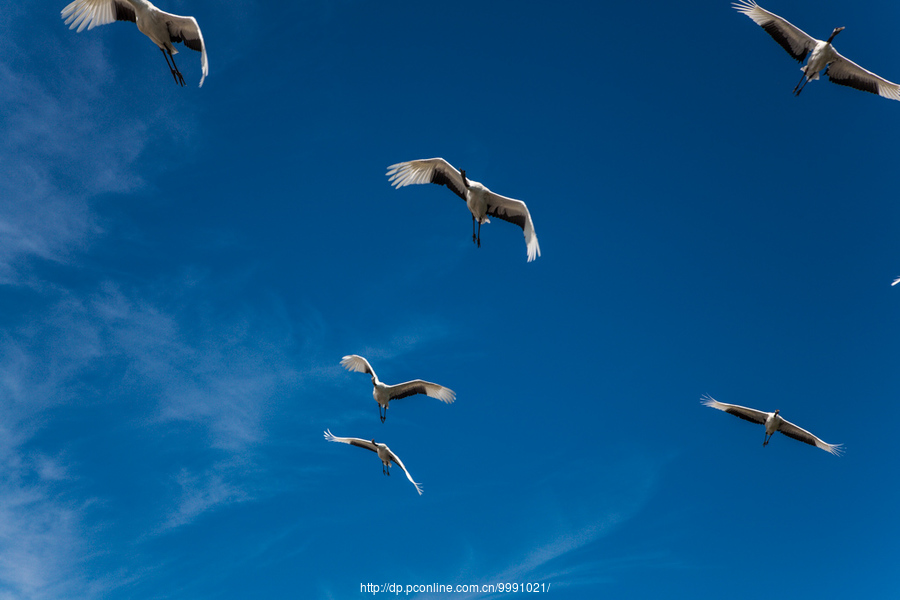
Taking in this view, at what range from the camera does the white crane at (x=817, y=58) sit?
88.3ft

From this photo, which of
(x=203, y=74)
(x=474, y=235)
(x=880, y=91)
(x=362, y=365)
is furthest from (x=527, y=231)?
(x=880, y=91)

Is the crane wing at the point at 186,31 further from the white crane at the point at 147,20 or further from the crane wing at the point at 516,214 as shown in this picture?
the crane wing at the point at 516,214

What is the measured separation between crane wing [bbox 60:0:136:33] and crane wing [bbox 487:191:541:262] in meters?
16.5

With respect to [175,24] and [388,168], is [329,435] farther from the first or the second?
[175,24]

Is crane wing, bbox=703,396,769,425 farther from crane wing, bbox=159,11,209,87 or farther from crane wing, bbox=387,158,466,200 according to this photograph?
crane wing, bbox=159,11,209,87

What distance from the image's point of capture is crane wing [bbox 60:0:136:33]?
23047mm

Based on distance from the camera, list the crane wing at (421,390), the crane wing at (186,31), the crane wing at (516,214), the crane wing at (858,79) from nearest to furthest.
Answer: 1. the crane wing at (186,31)
2. the crane wing at (516,214)
3. the crane wing at (858,79)
4. the crane wing at (421,390)

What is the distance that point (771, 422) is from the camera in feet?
107

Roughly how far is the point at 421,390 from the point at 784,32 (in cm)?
2471

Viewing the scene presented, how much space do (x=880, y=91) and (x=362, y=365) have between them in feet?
96.3

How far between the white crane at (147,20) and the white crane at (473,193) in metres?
9.39

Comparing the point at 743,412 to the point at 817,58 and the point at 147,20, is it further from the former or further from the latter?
the point at 147,20

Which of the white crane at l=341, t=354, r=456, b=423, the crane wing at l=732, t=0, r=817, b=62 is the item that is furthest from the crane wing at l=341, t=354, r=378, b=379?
the crane wing at l=732, t=0, r=817, b=62

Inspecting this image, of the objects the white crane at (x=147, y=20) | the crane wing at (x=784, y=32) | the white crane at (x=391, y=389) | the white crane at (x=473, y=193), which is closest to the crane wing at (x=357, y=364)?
the white crane at (x=391, y=389)
